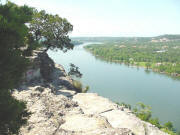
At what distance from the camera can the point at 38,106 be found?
1356 cm

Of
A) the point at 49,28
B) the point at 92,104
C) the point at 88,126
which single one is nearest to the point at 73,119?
the point at 88,126

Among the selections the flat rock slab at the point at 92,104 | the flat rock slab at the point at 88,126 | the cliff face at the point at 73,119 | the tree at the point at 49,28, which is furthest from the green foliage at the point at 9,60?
the tree at the point at 49,28

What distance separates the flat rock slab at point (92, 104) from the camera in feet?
56.9

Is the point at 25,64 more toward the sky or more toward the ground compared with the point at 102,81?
more toward the sky

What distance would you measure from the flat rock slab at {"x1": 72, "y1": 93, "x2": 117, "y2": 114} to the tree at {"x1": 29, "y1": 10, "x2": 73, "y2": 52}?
15.3 metres

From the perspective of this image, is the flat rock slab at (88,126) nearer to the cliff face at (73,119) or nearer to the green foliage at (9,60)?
the cliff face at (73,119)

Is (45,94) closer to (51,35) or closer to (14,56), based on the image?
(14,56)

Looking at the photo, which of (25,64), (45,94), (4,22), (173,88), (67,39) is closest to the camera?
(4,22)

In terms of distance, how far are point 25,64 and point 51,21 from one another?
25.3 m

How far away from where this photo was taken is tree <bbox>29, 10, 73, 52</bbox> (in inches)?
1227

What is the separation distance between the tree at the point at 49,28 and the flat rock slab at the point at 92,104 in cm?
1525

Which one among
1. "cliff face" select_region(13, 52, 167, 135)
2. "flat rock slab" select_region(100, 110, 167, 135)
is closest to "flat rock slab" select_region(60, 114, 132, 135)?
"cliff face" select_region(13, 52, 167, 135)

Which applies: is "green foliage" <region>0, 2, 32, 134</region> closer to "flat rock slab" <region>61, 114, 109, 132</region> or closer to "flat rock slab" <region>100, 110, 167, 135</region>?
"flat rock slab" <region>61, 114, 109, 132</region>

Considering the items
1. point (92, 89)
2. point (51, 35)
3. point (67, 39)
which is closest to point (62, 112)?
point (51, 35)
